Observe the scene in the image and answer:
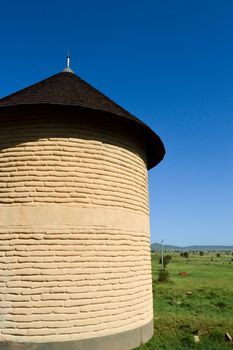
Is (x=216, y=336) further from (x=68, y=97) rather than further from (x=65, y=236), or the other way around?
(x=68, y=97)

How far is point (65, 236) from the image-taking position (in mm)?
8367

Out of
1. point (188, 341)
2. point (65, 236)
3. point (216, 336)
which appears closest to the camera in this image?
point (65, 236)

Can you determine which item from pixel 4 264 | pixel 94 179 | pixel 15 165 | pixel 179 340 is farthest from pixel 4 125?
pixel 179 340

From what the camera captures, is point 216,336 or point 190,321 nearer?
point 216,336

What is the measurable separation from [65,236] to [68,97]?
3581mm

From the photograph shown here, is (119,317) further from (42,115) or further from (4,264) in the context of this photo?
(42,115)

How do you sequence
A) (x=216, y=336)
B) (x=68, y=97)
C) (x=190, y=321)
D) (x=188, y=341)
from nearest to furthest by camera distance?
(x=68, y=97), (x=188, y=341), (x=216, y=336), (x=190, y=321)

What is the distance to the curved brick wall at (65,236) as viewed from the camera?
26.2 ft

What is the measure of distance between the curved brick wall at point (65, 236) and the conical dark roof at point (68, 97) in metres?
0.54

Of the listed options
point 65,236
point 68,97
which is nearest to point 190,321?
point 65,236

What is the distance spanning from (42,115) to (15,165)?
1.44 meters

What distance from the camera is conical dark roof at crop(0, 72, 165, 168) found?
8820 millimetres

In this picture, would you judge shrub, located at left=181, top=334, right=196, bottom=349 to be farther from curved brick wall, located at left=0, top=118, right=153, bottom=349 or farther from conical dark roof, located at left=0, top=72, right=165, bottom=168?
conical dark roof, located at left=0, top=72, right=165, bottom=168

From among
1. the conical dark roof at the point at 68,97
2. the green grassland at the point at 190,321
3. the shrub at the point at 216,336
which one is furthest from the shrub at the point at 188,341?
the conical dark roof at the point at 68,97
